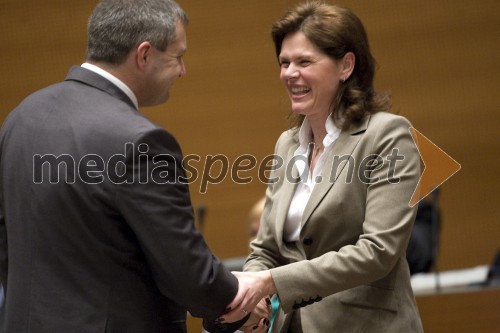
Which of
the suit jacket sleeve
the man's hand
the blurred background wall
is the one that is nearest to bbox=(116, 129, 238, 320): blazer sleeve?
the man's hand

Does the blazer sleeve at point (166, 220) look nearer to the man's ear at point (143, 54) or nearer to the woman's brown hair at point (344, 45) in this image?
the man's ear at point (143, 54)

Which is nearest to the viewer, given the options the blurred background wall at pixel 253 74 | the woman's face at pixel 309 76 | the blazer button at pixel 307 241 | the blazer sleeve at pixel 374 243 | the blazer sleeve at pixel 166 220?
the blazer sleeve at pixel 166 220

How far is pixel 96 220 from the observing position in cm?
223

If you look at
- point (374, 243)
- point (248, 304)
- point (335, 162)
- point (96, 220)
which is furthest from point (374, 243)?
point (96, 220)

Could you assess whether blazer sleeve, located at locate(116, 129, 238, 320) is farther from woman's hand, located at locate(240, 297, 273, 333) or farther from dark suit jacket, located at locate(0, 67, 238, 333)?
woman's hand, located at locate(240, 297, 273, 333)

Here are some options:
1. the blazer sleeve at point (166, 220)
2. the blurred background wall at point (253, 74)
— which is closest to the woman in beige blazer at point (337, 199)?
the blazer sleeve at point (166, 220)

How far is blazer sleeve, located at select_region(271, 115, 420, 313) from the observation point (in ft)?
8.33

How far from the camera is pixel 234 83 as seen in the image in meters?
5.89

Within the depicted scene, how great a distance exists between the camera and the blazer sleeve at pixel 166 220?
7.25ft

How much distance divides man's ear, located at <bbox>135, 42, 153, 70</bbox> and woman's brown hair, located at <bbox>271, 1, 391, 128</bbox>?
0.59m

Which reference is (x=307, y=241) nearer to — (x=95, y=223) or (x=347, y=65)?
(x=347, y=65)

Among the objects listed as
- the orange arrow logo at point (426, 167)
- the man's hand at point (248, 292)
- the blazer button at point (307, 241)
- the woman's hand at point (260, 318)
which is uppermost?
the orange arrow logo at point (426, 167)

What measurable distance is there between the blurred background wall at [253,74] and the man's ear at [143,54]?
11.1ft

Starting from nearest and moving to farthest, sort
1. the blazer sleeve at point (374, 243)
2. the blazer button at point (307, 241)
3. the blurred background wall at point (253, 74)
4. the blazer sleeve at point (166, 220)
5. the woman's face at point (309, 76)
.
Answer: the blazer sleeve at point (166, 220) < the blazer sleeve at point (374, 243) < the blazer button at point (307, 241) < the woman's face at point (309, 76) < the blurred background wall at point (253, 74)
